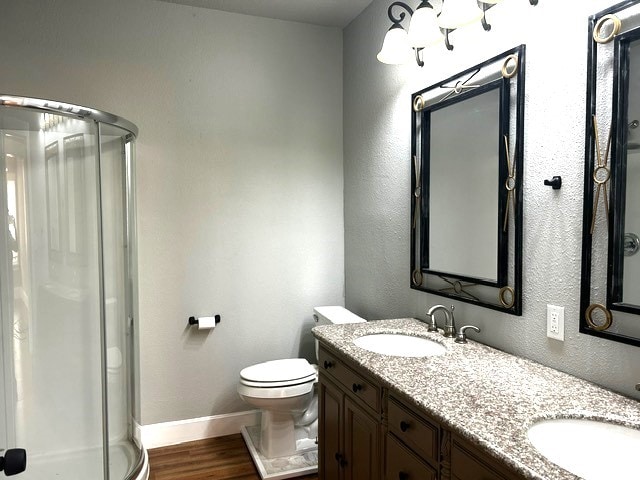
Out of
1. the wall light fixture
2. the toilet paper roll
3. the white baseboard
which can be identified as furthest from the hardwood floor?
the wall light fixture

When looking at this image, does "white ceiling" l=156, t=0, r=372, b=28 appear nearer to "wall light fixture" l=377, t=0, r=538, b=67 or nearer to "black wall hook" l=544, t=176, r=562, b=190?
"wall light fixture" l=377, t=0, r=538, b=67

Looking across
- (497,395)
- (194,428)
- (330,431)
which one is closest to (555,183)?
(497,395)

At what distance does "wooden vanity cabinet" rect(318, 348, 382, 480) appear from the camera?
1.64 m

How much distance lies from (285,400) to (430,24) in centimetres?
198

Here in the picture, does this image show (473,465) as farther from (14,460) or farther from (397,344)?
(14,460)

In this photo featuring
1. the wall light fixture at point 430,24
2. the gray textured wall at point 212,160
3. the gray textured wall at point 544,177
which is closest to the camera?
the gray textured wall at point 544,177

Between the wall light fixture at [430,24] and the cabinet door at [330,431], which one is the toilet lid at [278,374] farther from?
the wall light fixture at [430,24]

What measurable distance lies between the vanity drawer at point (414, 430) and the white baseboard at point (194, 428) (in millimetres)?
1726

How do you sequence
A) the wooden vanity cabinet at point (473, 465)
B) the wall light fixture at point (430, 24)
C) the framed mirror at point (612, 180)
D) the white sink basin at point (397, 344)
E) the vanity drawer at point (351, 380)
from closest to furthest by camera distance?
the wooden vanity cabinet at point (473, 465) → the framed mirror at point (612, 180) → the vanity drawer at point (351, 380) → the wall light fixture at point (430, 24) → the white sink basin at point (397, 344)

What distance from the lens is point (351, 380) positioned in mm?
1808

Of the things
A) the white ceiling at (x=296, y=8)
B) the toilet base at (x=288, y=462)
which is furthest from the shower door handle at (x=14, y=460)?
the white ceiling at (x=296, y=8)

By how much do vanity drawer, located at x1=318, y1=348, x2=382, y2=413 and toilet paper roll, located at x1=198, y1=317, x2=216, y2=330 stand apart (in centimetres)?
93

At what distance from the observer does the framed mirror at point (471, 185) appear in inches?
67.8

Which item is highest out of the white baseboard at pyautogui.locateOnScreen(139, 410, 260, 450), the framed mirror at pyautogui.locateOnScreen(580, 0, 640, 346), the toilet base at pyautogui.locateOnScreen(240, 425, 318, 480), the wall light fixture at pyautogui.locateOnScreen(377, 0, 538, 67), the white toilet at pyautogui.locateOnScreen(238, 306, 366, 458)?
the wall light fixture at pyautogui.locateOnScreen(377, 0, 538, 67)
